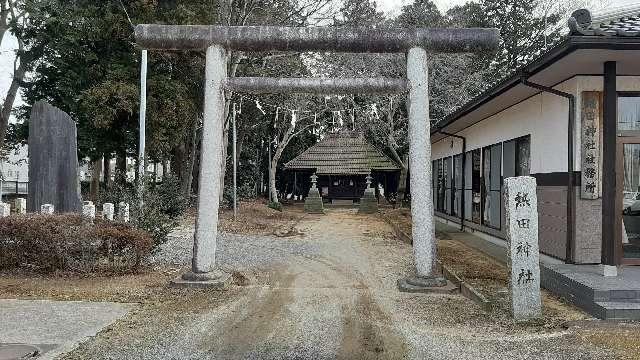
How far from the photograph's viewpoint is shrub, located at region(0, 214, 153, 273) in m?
9.36

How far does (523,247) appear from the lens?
7.27 metres

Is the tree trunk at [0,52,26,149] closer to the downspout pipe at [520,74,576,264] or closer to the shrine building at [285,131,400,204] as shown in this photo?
the shrine building at [285,131,400,204]

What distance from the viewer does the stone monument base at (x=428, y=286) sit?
868cm

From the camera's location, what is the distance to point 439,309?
25.2 feet

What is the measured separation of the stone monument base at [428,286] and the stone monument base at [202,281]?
302cm

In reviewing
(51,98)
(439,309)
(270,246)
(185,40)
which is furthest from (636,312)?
(51,98)

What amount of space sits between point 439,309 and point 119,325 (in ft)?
14.1

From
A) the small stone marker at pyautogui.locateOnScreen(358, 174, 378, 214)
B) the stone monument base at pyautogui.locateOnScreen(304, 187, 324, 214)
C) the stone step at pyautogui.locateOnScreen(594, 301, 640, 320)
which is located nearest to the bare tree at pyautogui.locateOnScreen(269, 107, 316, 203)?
the stone monument base at pyautogui.locateOnScreen(304, 187, 324, 214)

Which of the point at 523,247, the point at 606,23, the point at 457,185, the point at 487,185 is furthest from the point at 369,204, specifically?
the point at 523,247

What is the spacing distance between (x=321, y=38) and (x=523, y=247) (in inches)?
181

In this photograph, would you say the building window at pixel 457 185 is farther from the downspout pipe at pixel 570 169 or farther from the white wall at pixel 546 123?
the downspout pipe at pixel 570 169

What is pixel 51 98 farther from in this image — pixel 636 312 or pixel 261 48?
pixel 636 312

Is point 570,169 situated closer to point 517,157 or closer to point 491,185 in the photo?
point 517,157

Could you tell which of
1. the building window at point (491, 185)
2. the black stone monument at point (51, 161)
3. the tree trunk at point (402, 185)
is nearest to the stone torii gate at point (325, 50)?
the building window at point (491, 185)
